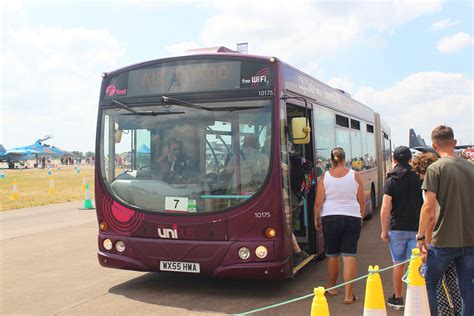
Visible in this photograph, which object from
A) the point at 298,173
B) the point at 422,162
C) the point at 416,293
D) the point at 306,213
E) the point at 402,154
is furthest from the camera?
the point at 306,213

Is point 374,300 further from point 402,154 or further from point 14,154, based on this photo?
point 14,154

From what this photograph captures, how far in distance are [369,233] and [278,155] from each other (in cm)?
582

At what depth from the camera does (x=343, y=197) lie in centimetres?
572

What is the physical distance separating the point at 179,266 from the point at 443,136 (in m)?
3.34

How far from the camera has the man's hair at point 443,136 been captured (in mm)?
4051

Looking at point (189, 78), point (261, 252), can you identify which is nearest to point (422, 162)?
point (261, 252)

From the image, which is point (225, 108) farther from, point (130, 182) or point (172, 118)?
point (130, 182)

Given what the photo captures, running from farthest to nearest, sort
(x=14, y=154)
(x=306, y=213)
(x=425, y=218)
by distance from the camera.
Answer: (x=14, y=154)
(x=306, y=213)
(x=425, y=218)

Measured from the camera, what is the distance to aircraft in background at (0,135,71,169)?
7625cm

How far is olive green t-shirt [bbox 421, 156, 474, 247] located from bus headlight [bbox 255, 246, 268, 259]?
6.91ft

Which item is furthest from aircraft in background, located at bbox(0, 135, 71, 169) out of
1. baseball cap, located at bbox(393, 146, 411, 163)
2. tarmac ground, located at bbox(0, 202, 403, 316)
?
baseball cap, located at bbox(393, 146, 411, 163)

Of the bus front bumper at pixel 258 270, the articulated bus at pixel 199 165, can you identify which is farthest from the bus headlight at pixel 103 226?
the bus front bumper at pixel 258 270

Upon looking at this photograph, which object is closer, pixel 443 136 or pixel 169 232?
pixel 443 136

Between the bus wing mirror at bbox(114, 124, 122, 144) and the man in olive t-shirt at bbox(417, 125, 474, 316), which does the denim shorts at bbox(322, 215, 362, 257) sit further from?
the bus wing mirror at bbox(114, 124, 122, 144)
